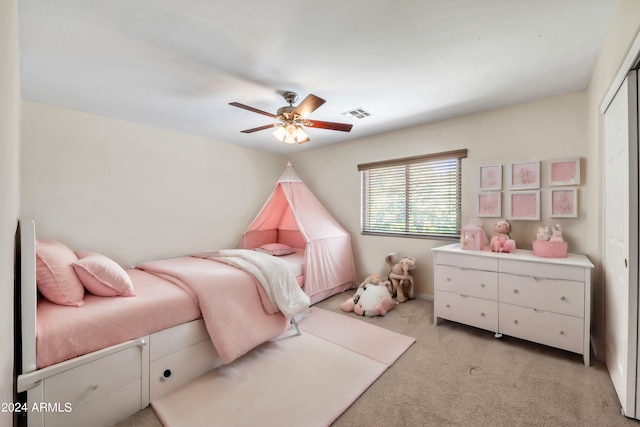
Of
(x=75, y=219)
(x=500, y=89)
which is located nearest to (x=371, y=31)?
(x=500, y=89)

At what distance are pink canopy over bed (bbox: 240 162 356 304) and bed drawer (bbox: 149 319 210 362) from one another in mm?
1530

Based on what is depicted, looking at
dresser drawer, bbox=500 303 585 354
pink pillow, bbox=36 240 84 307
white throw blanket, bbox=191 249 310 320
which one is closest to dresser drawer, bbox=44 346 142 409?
pink pillow, bbox=36 240 84 307

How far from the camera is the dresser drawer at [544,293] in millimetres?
2068

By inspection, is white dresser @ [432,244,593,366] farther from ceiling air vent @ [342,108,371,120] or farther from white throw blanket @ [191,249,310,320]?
ceiling air vent @ [342,108,371,120]

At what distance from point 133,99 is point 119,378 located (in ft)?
7.62

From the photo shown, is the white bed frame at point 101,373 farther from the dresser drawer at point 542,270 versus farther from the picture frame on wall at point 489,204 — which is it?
the picture frame on wall at point 489,204

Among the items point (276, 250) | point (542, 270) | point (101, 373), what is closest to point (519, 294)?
point (542, 270)

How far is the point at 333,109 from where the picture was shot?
9.45 ft

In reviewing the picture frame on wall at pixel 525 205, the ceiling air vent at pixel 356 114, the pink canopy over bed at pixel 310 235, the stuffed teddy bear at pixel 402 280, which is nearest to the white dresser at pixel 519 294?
the picture frame on wall at pixel 525 205

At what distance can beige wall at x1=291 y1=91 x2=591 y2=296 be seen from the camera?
8.43 feet

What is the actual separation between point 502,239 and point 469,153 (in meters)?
1.07

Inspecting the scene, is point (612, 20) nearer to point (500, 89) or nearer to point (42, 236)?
point (500, 89)

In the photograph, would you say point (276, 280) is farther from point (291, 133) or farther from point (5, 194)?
point (5, 194)

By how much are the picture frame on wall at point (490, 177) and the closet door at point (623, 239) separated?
3.33 feet
